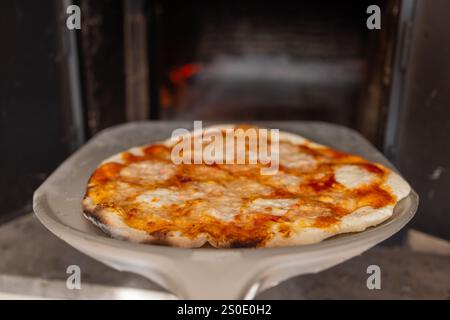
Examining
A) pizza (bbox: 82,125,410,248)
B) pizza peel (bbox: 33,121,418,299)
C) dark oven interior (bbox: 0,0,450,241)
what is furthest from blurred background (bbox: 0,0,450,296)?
pizza peel (bbox: 33,121,418,299)

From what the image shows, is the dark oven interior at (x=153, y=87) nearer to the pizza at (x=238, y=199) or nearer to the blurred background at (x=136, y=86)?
the blurred background at (x=136, y=86)

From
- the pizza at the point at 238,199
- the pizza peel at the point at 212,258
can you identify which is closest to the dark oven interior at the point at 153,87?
the pizza at the point at 238,199

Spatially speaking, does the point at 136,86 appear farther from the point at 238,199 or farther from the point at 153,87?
the point at 238,199

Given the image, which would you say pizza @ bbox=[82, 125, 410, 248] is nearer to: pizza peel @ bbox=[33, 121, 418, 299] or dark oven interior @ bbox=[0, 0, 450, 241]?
pizza peel @ bbox=[33, 121, 418, 299]

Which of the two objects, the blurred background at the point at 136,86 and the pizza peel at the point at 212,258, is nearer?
the pizza peel at the point at 212,258

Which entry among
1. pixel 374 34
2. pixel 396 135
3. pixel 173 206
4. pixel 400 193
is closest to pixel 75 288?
pixel 173 206

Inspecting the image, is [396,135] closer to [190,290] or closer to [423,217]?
[423,217]

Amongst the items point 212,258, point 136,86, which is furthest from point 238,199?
point 136,86

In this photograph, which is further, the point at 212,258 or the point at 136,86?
the point at 136,86
